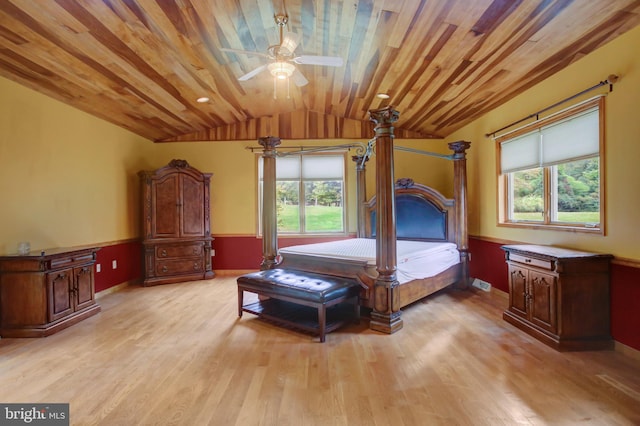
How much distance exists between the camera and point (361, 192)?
19.0ft

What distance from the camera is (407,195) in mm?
5371

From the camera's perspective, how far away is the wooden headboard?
16.4ft

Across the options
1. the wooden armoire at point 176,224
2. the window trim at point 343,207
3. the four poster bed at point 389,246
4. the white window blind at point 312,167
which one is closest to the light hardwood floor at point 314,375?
the four poster bed at point 389,246

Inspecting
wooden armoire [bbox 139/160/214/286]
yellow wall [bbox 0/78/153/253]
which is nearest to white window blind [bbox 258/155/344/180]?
wooden armoire [bbox 139/160/214/286]

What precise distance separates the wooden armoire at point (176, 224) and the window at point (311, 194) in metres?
1.32

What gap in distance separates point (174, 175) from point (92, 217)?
133 cm

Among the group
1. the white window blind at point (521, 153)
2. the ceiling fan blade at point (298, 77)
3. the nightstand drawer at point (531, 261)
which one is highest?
the ceiling fan blade at point (298, 77)

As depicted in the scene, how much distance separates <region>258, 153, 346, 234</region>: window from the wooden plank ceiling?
1.52 m

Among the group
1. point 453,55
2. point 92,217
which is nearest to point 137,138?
point 92,217

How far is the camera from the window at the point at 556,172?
3.03m

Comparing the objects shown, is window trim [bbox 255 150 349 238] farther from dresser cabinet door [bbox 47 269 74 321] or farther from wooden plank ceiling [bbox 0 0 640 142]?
dresser cabinet door [bbox 47 269 74 321]

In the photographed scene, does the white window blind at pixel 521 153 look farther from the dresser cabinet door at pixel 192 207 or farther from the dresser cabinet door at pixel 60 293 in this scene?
the dresser cabinet door at pixel 60 293

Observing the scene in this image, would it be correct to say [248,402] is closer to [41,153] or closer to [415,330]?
[415,330]

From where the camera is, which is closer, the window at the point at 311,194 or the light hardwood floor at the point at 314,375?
the light hardwood floor at the point at 314,375
